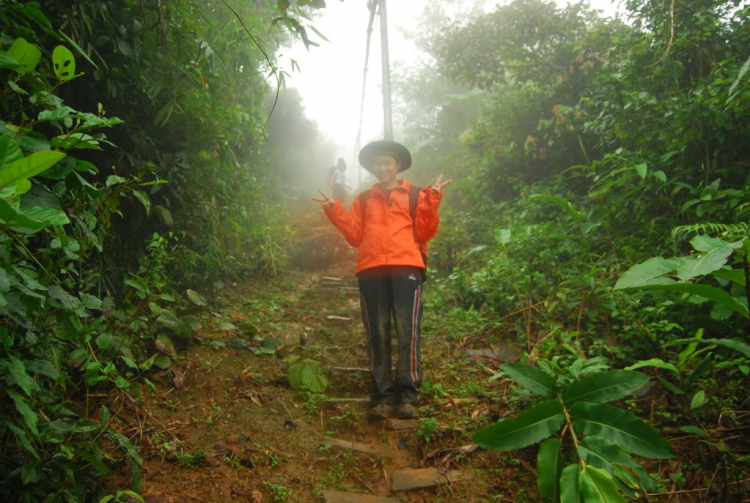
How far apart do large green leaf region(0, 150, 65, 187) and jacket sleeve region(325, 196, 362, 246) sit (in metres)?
2.55

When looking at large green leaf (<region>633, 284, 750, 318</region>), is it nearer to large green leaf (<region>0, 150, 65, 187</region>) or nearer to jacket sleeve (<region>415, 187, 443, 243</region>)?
large green leaf (<region>0, 150, 65, 187</region>)

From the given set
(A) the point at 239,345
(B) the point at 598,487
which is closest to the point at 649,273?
(B) the point at 598,487

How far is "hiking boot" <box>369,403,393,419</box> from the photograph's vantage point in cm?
302

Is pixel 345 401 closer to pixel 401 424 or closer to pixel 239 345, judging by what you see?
pixel 401 424

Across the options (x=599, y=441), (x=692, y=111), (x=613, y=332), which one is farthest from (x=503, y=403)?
(x=692, y=111)

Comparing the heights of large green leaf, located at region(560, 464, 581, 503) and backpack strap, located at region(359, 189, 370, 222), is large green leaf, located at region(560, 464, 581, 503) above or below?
below

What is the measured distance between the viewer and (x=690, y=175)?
3543 mm

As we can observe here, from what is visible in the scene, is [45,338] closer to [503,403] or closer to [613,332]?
[503,403]

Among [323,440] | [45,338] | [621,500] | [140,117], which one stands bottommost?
[323,440]

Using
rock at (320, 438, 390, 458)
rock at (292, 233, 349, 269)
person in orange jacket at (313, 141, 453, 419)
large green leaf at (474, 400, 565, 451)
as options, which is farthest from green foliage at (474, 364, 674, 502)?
rock at (292, 233, 349, 269)

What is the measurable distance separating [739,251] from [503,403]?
2129 millimetres

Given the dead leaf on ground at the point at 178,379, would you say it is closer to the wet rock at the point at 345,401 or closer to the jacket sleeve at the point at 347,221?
the wet rock at the point at 345,401

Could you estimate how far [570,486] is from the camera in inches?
37.7

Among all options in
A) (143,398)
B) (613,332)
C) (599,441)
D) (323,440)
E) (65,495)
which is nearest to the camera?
(599,441)
